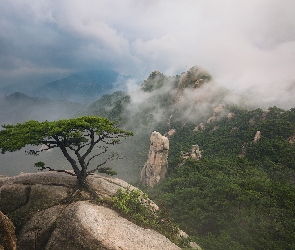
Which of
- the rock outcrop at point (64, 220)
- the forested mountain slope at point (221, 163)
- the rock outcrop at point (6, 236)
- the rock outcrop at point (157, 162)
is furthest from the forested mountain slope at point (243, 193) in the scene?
the rock outcrop at point (6, 236)

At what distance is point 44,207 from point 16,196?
2921mm

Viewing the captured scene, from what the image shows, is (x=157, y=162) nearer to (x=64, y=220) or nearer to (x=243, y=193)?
(x=243, y=193)

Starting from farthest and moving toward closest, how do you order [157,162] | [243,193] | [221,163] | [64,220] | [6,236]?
1. [157,162]
2. [221,163]
3. [243,193]
4. [64,220]
5. [6,236]

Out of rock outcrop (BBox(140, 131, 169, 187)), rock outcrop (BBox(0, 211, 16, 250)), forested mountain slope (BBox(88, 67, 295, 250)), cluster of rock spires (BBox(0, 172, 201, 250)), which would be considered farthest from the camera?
rock outcrop (BBox(140, 131, 169, 187))

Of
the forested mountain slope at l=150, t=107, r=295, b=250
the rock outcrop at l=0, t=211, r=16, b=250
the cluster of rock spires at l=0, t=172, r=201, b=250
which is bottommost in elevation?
the rock outcrop at l=0, t=211, r=16, b=250

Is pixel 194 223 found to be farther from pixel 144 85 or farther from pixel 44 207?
pixel 144 85

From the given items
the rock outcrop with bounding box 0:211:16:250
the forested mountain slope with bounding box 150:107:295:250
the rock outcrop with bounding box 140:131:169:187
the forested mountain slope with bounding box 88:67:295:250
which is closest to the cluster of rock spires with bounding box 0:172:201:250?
the rock outcrop with bounding box 0:211:16:250

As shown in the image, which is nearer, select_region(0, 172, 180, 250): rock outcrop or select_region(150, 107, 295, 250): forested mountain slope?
select_region(0, 172, 180, 250): rock outcrop

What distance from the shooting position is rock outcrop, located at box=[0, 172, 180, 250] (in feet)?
45.6

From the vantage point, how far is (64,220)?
15008 millimetres

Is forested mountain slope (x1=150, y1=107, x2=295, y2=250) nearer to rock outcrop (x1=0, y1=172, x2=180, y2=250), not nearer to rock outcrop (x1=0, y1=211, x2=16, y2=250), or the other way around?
rock outcrop (x1=0, y1=172, x2=180, y2=250)

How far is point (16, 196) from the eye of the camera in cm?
1780

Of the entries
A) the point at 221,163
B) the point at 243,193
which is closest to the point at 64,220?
the point at 243,193

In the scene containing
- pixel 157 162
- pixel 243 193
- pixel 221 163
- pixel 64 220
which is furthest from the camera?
pixel 157 162
